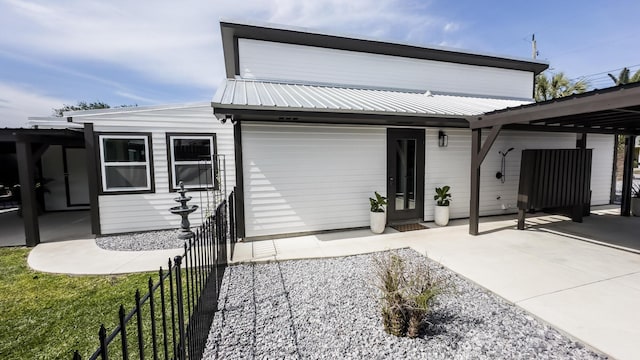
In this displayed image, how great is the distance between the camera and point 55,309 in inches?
135

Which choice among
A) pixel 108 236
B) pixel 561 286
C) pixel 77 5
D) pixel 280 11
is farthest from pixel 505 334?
pixel 77 5

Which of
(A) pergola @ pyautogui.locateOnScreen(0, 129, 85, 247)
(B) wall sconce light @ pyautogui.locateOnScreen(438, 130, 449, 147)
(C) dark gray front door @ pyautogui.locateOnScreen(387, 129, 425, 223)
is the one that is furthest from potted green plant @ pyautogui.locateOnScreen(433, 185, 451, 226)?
Result: (A) pergola @ pyautogui.locateOnScreen(0, 129, 85, 247)

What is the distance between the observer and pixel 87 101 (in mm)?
35469

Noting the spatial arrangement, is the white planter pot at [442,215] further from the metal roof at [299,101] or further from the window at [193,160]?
the window at [193,160]

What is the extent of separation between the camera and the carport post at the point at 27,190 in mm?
5996

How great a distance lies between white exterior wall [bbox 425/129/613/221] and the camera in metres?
7.29

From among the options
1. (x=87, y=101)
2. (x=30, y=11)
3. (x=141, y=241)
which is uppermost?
(x=87, y=101)

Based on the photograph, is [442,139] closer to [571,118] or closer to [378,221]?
[571,118]

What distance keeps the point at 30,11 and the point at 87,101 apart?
125 ft

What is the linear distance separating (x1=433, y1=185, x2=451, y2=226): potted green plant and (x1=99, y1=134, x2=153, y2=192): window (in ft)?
24.5

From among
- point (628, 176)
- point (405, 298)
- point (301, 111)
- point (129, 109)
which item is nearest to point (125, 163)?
point (129, 109)

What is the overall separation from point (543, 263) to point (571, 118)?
11.5 feet

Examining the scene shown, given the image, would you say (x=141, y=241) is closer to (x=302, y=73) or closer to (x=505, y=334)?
(x=302, y=73)

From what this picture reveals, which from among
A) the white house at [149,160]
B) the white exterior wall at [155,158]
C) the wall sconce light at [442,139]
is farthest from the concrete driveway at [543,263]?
the white exterior wall at [155,158]
